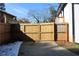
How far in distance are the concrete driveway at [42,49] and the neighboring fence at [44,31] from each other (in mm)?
438

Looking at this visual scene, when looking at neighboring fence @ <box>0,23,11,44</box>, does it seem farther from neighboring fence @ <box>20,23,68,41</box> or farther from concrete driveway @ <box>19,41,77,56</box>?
concrete driveway @ <box>19,41,77,56</box>

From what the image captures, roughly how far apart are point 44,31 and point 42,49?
1614 millimetres

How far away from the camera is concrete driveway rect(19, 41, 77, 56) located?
869cm

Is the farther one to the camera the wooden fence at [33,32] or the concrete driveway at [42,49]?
the wooden fence at [33,32]

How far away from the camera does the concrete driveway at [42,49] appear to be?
8.69 m

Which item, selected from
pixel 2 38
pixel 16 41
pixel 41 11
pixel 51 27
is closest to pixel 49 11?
pixel 41 11

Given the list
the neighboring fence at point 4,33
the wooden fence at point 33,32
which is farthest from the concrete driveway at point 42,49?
the neighboring fence at point 4,33

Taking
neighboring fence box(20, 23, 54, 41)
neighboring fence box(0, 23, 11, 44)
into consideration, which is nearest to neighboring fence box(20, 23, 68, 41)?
neighboring fence box(20, 23, 54, 41)

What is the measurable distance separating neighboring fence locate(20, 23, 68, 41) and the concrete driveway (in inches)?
17.3

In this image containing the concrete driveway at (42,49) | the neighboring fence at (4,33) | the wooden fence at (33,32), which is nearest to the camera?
the concrete driveway at (42,49)

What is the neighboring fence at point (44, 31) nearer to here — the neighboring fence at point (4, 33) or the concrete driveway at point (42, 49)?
the concrete driveway at point (42, 49)

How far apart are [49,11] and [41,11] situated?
363 mm

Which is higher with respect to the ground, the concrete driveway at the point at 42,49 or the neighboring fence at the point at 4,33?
the neighboring fence at the point at 4,33

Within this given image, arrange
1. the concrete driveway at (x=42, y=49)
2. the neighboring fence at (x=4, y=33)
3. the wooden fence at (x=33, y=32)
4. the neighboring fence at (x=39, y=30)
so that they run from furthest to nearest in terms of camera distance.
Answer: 1. the neighboring fence at (x=39, y=30)
2. the wooden fence at (x=33, y=32)
3. the neighboring fence at (x=4, y=33)
4. the concrete driveway at (x=42, y=49)
